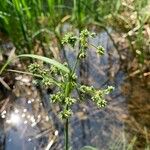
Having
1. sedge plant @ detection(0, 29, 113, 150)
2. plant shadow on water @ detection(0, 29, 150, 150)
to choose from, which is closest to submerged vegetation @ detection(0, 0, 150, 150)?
plant shadow on water @ detection(0, 29, 150, 150)

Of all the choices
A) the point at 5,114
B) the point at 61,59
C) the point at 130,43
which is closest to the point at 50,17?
the point at 61,59

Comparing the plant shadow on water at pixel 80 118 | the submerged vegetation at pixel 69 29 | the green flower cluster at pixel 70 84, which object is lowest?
the green flower cluster at pixel 70 84

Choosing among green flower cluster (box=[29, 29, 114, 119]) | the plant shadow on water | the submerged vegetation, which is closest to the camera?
green flower cluster (box=[29, 29, 114, 119])

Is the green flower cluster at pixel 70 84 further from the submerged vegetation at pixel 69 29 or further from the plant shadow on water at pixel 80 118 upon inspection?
the submerged vegetation at pixel 69 29

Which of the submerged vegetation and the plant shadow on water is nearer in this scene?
the plant shadow on water

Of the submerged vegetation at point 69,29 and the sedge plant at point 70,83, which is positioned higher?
the submerged vegetation at point 69,29

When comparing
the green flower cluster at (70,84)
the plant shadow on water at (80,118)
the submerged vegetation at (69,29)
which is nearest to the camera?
the green flower cluster at (70,84)

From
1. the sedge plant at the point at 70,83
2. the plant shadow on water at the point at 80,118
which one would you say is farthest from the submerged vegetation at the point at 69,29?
the sedge plant at the point at 70,83

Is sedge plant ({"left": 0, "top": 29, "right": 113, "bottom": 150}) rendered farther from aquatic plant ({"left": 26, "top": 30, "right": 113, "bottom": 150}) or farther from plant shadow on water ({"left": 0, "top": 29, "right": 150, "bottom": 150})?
plant shadow on water ({"left": 0, "top": 29, "right": 150, "bottom": 150})

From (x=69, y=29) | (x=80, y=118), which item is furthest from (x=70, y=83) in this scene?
(x=69, y=29)
